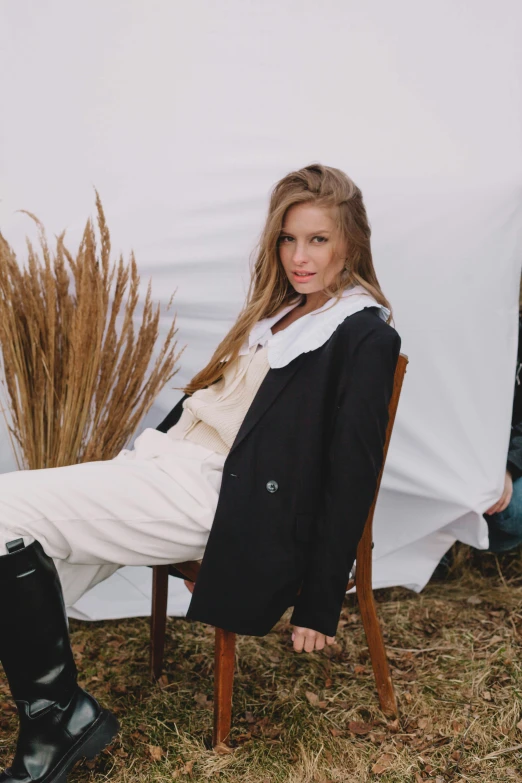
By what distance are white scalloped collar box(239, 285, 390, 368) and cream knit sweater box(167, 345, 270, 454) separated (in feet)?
0.30

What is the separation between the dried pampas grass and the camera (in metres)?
2.48

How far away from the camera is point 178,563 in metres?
2.12

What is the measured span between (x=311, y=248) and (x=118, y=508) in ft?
2.79

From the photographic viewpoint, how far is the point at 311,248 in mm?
2100

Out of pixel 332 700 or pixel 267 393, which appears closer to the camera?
pixel 267 393

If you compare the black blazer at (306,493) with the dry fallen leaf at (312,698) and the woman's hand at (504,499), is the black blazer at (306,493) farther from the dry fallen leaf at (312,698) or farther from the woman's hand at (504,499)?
the woman's hand at (504,499)

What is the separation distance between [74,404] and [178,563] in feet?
2.37

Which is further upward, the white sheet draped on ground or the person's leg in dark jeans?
the white sheet draped on ground

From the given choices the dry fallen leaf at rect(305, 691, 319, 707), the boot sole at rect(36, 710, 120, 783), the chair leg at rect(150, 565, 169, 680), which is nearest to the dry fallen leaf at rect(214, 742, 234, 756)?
the boot sole at rect(36, 710, 120, 783)

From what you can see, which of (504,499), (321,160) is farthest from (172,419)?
(504,499)

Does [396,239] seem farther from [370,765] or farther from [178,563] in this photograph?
[370,765]

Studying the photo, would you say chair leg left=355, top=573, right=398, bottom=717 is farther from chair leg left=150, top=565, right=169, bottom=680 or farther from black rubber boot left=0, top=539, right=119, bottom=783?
black rubber boot left=0, top=539, right=119, bottom=783

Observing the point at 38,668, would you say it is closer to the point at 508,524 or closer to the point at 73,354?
the point at 73,354

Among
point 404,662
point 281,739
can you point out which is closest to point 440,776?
point 281,739
